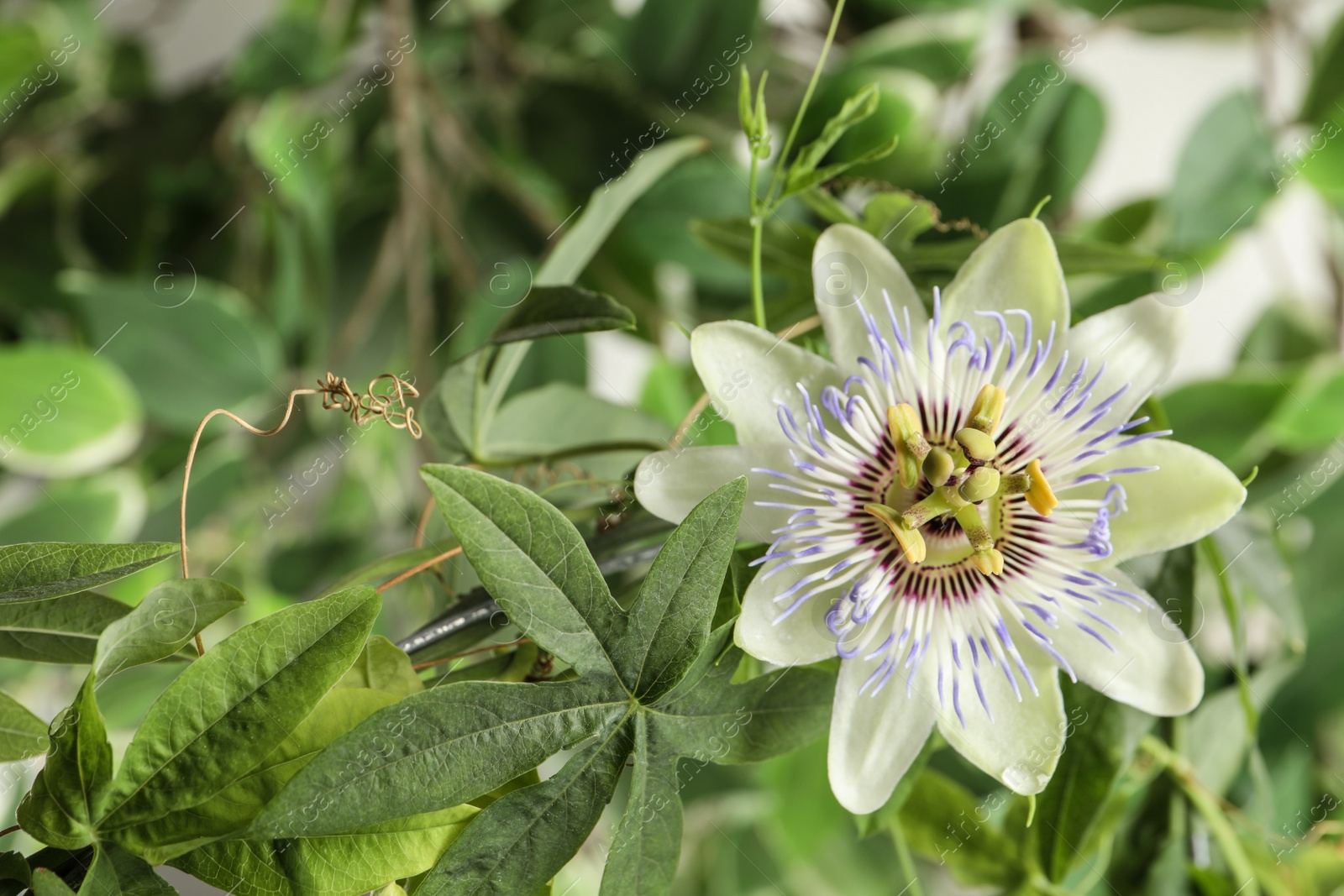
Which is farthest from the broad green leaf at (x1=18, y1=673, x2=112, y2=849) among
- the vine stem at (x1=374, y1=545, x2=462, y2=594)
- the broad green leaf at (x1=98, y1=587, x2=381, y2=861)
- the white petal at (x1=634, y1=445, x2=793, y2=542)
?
the white petal at (x1=634, y1=445, x2=793, y2=542)

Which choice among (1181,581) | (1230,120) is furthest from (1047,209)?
(1181,581)

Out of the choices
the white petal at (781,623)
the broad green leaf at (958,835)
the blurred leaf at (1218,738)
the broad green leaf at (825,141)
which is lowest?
the blurred leaf at (1218,738)

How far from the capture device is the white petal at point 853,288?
405 millimetres

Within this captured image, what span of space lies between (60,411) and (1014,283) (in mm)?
931

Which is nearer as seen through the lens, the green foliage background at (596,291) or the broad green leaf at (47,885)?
the broad green leaf at (47,885)

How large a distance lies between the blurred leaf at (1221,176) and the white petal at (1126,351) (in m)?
0.63

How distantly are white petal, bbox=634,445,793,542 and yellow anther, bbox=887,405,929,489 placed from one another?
0.05 metres

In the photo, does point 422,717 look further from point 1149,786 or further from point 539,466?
point 1149,786

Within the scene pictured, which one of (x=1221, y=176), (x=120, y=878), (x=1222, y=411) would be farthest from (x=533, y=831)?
(x=1221, y=176)

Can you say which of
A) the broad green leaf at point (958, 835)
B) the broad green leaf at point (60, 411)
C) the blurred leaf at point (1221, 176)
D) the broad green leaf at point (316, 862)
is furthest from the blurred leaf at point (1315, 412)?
the broad green leaf at point (60, 411)

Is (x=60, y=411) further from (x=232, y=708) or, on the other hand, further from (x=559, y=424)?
(x=232, y=708)

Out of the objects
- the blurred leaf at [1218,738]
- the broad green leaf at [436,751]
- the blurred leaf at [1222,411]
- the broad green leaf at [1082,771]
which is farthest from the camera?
the blurred leaf at [1222,411]

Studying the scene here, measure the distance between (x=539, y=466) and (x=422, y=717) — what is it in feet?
0.79

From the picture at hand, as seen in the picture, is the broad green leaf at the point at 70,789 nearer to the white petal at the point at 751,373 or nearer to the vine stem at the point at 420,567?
the vine stem at the point at 420,567
